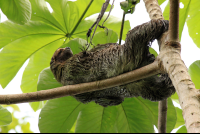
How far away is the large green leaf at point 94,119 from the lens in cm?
274

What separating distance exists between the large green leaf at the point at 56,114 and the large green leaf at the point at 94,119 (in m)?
0.15

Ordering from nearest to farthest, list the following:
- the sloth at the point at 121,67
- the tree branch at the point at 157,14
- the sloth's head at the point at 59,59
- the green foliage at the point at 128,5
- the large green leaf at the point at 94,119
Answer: the green foliage at the point at 128,5, the sloth at the point at 121,67, the tree branch at the point at 157,14, the sloth's head at the point at 59,59, the large green leaf at the point at 94,119

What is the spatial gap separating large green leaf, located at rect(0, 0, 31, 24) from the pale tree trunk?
1197 millimetres

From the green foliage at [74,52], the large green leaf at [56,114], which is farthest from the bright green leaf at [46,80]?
the large green leaf at [56,114]

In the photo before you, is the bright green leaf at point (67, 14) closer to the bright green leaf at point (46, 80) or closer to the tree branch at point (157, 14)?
the bright green leaf at point (46, 80)

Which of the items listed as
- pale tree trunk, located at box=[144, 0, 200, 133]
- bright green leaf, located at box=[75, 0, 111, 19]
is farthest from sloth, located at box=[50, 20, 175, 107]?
bright green leaf, located at box=[75, 0, 111, 19]

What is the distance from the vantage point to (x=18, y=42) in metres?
2.78

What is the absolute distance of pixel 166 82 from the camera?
6.19ft

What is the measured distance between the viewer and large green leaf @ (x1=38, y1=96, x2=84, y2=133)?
8.65ft

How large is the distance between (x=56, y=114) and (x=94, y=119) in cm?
47

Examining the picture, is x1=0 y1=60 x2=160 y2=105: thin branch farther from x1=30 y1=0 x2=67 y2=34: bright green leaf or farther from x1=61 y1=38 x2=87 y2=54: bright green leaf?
x1=30 y1=0 x2=67 y2=34: bright green leaf

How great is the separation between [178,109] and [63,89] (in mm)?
1817

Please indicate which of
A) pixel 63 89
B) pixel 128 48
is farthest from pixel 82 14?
pixel 63 89

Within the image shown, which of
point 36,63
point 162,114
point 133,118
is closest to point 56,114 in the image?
point 36,63
